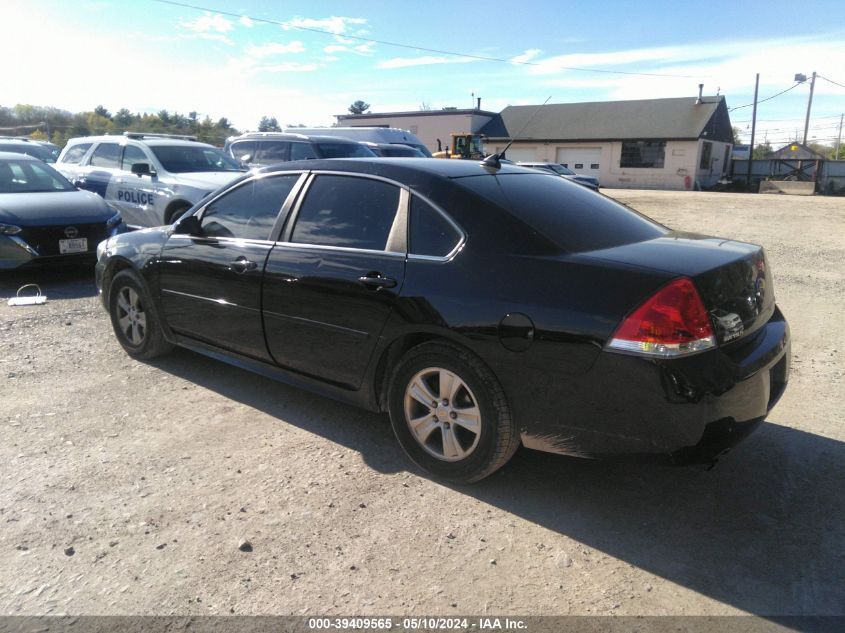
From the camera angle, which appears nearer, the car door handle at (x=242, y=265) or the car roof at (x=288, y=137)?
the car door handle at (x=242, y=265)

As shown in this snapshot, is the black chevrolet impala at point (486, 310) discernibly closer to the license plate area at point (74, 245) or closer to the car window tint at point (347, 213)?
the car window tint at point (347, 213)

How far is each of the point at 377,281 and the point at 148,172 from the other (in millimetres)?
7363

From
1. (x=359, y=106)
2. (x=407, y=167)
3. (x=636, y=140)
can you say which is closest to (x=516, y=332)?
(x=407, y=167)

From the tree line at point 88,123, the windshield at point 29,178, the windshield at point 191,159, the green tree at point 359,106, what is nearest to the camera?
the windshield at point 29,178

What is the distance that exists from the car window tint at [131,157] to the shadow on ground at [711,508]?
7.28 m

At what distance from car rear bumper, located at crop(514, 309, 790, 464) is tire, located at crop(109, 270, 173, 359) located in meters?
A: 3.22

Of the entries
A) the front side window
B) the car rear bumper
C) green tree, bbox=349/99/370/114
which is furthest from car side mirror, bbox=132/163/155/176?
green tree, bbox=349/99/370/114

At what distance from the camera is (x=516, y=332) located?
3.04m

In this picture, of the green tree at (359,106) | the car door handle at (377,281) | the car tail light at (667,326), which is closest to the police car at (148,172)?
the car door handle at (377,281)

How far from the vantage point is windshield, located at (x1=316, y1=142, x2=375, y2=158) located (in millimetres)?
11727

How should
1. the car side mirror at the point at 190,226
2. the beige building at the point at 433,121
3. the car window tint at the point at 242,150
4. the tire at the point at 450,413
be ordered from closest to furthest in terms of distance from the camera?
the tire at the point at 450,413 → the car side mirror at the point at 190,226 → the car window tint at the point at 242,150 → the beige building at the point at 433,121

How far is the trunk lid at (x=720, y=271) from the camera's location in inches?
115

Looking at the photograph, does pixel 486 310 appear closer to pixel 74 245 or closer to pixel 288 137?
pixel 74 245

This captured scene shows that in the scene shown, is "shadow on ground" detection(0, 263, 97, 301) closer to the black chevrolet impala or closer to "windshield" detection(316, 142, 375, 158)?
the black chevrolet impala
